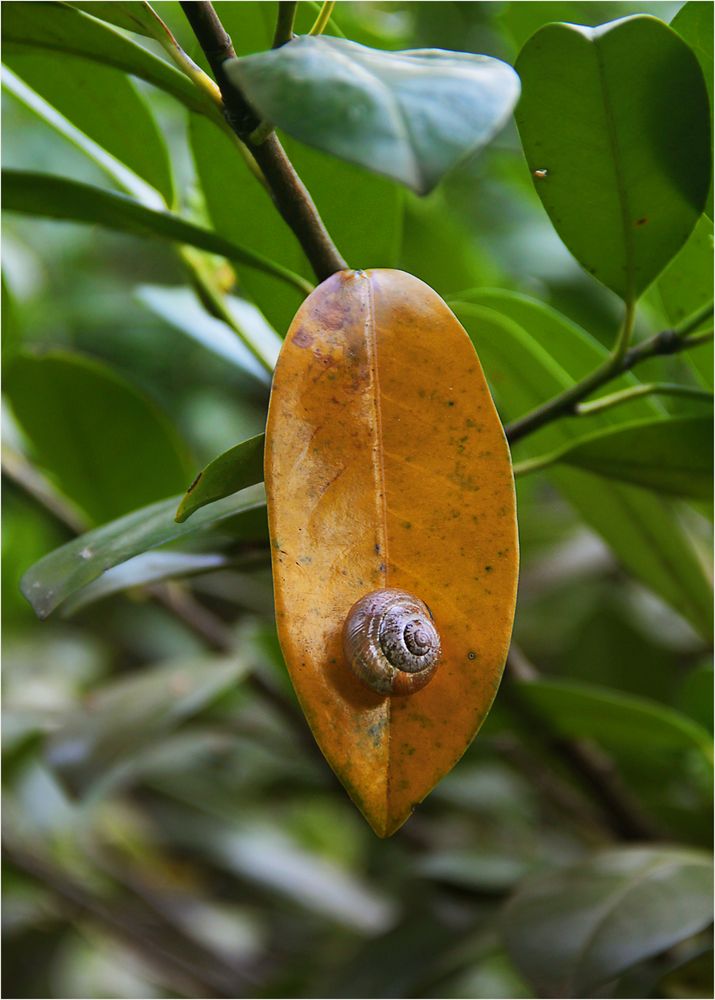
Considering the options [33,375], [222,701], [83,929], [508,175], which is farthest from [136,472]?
[83,929]

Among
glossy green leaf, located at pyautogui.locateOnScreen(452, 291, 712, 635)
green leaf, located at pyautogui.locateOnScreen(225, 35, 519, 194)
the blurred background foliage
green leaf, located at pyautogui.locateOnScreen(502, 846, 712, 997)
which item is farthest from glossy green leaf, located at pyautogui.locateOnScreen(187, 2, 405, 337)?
green leaf, located at pyautogui.locateOnScreen(502, 846, 712, 997)

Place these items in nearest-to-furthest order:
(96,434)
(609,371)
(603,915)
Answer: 1. (609,371)
2. (603,915)
3. (96,434)

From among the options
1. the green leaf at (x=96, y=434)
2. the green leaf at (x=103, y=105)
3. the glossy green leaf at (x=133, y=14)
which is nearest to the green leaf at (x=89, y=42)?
the glossy green leaf at (x=133, y=14)

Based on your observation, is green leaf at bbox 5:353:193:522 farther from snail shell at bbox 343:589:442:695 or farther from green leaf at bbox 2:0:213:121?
snail shell at bbox 343:589:442:695

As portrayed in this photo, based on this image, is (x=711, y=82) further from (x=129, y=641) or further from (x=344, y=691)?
(x=129, y=641)

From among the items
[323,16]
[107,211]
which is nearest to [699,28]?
[323,16]

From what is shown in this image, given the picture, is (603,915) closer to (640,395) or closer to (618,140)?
(640,395)
